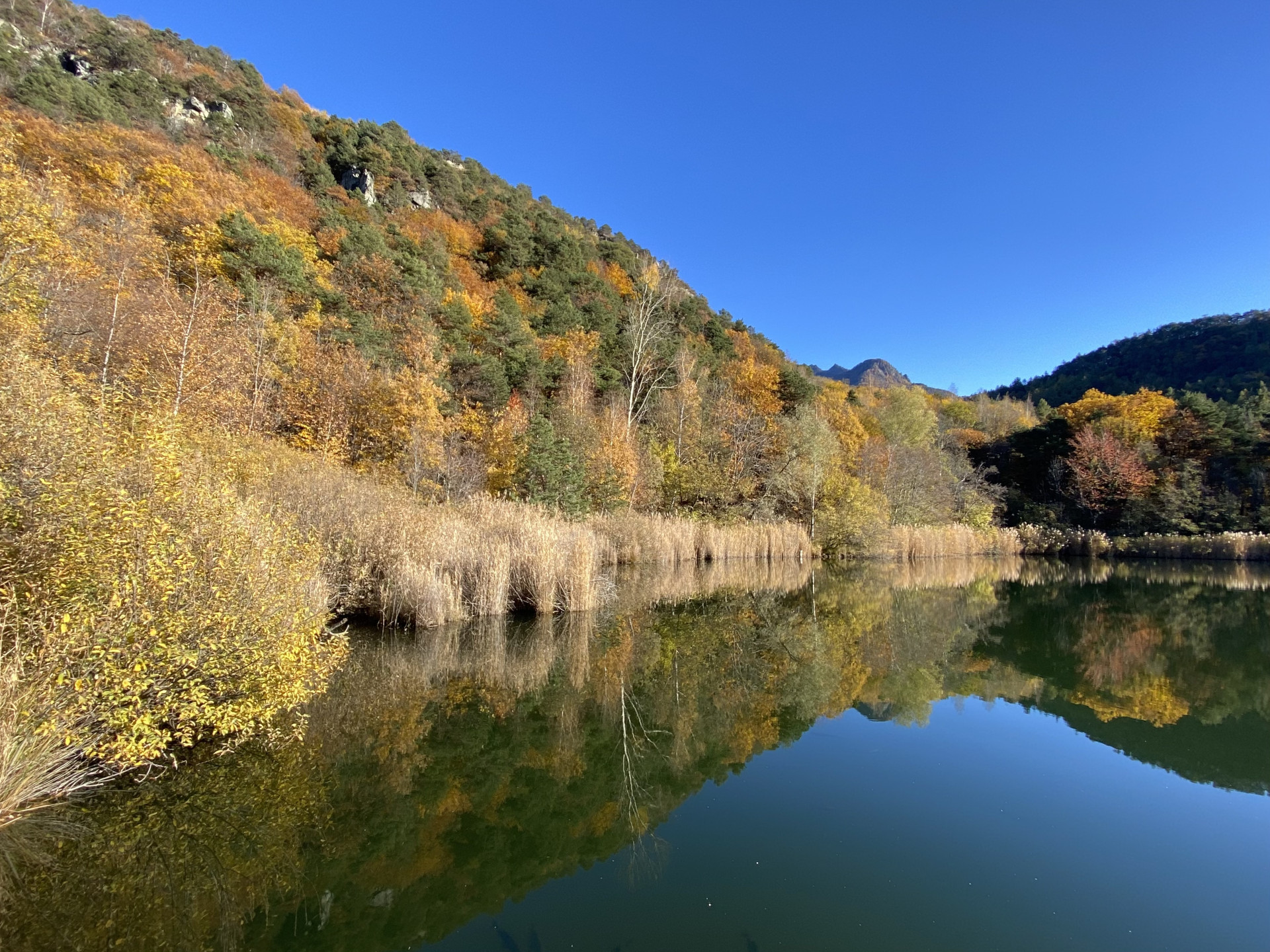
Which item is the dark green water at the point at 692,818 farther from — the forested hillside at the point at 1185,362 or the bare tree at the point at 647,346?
the forested hillside at the point at 1185,362

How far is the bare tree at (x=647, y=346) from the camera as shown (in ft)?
87.0

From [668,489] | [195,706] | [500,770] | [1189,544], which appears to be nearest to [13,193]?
[195,706]

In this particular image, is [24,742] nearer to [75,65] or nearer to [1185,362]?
[75,65]

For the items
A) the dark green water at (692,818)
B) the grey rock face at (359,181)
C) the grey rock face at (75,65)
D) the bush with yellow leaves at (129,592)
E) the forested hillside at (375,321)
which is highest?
the grey rock face at (75,65)

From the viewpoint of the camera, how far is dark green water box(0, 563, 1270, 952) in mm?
2941

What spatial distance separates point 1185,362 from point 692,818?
6515 cm

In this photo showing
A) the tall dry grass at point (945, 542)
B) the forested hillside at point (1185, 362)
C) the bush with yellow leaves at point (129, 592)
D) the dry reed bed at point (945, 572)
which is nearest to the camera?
the bush with yellow leaves at point (129, 592)

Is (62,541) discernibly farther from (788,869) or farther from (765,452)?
(765,452)

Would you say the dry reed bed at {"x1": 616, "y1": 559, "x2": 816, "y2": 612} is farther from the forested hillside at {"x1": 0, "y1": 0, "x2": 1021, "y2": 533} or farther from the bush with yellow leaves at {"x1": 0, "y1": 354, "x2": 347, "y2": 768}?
the bush with yellow leaves at {"x1": 0, "y1": 354, "x2": 347, "y2": 768}

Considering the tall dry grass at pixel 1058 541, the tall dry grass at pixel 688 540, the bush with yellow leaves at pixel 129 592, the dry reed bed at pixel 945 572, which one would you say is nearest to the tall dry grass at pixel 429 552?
the bush with yellow leaves at pixel 129 592

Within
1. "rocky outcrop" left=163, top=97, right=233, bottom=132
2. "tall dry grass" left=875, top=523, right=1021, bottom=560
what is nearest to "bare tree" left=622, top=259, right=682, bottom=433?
"tall dry grass" left=875, top=523, right=1021, bottom=560

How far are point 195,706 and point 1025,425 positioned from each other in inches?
1983

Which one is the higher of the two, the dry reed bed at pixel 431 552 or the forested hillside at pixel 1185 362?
the forested hillside at pixel 1185 362

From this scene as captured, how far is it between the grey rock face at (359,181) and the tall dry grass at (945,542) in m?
33.4
